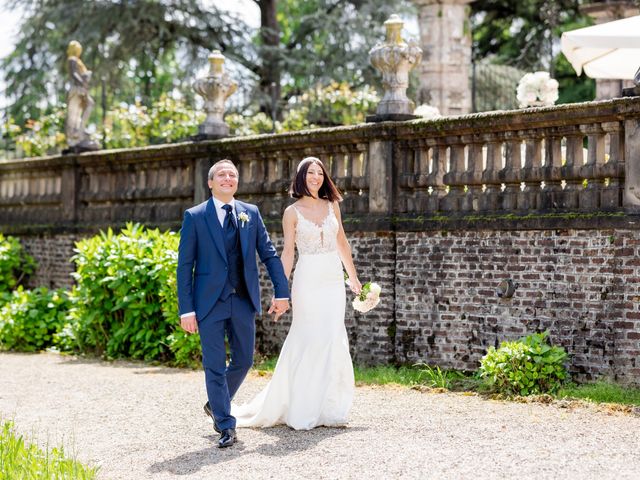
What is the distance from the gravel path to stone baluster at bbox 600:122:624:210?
190 cm

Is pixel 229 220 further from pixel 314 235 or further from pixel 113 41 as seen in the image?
pixel 113 41

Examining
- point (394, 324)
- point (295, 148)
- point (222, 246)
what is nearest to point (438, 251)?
point (394, 324)

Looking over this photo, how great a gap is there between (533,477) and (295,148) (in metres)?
6.94

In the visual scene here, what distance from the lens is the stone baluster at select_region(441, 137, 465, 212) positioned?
37.3 feet

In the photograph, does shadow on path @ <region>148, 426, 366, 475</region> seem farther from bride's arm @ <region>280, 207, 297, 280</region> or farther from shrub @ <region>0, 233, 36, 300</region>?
shrub @ <region>0, 233, 36, 300</region>

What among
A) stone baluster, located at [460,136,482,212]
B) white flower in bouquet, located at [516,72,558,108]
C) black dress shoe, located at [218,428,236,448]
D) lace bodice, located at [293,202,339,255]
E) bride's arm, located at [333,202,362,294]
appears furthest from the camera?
white flower in bouquet, located at [516,72,558,108]

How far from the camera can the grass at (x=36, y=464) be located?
6.80 metres

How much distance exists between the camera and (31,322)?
1517 centimetres

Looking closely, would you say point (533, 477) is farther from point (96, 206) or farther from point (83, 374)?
point (96, 206)

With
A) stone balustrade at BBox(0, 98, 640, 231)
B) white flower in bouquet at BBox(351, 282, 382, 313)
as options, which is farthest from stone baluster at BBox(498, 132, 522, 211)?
white flower in bouquet at BBox(351, 282, 382, 313)

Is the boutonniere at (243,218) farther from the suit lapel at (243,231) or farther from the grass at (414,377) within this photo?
the grass at (414,377)

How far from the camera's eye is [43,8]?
92.6ft

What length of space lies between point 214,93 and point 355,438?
744cm

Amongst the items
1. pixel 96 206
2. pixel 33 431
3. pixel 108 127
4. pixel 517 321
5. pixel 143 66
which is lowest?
pixel 33 431
